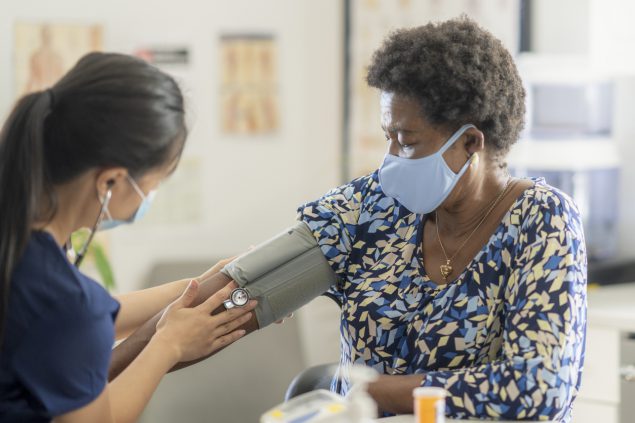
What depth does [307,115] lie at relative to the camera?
310cm

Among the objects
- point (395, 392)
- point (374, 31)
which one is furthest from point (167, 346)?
point (374, 31)

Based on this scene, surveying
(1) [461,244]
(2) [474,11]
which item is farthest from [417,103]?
(2) [474,11]

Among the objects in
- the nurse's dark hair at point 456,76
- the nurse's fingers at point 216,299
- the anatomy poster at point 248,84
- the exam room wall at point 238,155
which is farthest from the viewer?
the anatomy poster at point 248,84

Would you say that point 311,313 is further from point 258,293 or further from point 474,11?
point 258,293

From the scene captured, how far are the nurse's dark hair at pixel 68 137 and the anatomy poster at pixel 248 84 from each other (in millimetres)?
1600

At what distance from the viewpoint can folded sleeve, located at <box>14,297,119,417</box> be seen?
4.39ft

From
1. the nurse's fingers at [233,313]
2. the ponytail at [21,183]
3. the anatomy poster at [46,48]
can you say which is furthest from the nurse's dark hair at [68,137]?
the anatomy poster at [46,48]

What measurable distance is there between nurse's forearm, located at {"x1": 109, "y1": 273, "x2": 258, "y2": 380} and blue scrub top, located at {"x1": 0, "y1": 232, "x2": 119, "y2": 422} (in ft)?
1.18

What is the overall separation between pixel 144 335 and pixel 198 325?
0.44 feet

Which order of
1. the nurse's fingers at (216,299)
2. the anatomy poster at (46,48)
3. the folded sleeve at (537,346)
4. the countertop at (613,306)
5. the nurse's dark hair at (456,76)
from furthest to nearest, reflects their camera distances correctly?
1. the anatomy poster at (46,48)
2. the countertop at (613,306)
3. the nurse's fingers at (216,299)
4. the nurse's dark hair at (456,76)
5. the folded sleeve at (537,346)

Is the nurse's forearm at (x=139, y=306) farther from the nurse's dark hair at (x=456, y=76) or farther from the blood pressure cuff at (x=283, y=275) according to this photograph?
the nurse's dark hair at (x=456, y=76)

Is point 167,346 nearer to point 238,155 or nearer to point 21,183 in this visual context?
point 21,183

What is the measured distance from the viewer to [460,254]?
1.70 meters

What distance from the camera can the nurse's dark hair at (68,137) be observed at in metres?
1.35
